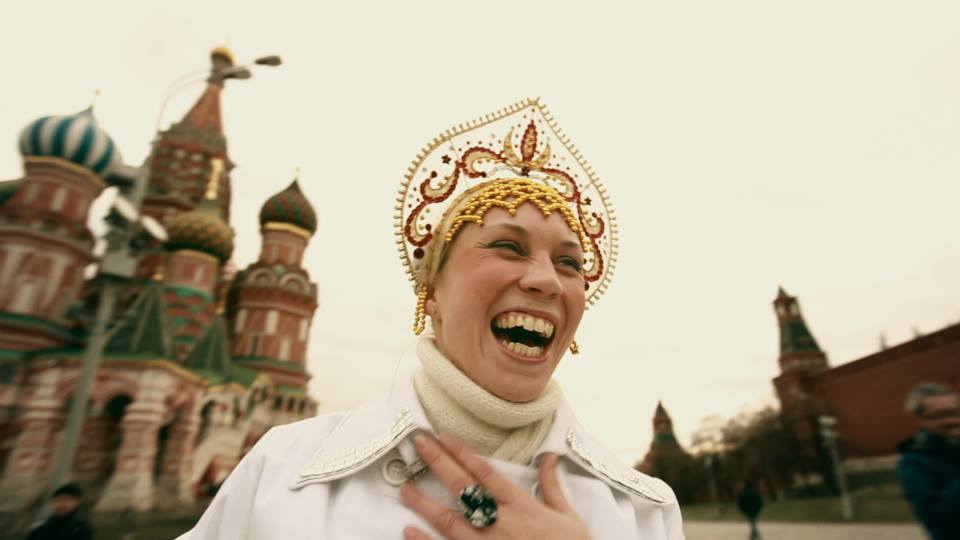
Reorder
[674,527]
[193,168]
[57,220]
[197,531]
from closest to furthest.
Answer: [197,531] < [674,527] < [57,220] < [193,168]

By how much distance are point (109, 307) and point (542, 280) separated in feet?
22.5

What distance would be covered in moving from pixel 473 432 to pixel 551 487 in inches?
10.4

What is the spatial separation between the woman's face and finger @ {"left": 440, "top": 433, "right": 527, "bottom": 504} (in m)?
0.21

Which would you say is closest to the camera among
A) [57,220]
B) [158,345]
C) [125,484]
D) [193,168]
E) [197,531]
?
[197,531]

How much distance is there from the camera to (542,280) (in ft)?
5.10

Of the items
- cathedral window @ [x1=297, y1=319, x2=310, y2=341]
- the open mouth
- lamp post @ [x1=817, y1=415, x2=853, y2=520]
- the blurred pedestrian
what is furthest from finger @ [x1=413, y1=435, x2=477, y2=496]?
cathedral window @ [x1=297, y1=319, x2=310, y2=341]

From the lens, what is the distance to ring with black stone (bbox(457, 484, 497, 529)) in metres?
1.26

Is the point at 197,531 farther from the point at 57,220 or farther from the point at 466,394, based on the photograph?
the point at 57,220

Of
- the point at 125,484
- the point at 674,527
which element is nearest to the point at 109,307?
the point at 674,527

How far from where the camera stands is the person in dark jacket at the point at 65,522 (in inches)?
149

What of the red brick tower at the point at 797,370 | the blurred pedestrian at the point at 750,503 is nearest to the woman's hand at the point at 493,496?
the blurred pedestrian at the point at 750,503

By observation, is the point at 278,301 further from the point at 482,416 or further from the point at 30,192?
the point at 482,416

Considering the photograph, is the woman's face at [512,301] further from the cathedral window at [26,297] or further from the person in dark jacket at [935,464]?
the cathedral window at [26,297]

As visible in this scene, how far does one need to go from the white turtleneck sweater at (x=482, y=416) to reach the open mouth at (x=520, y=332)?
155 mm
